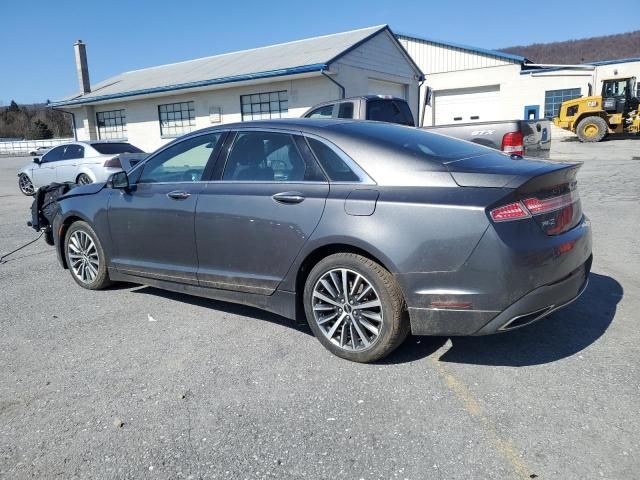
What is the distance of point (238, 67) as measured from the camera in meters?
18.3

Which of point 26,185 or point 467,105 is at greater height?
point 467,105

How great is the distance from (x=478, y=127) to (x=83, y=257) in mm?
5980

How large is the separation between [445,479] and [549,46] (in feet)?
264

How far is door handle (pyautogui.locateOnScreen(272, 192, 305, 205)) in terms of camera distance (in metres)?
3.57

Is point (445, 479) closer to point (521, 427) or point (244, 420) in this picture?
point (521, 427)

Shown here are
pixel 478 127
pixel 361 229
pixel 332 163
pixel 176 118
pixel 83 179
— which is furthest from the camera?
pixel 176 118

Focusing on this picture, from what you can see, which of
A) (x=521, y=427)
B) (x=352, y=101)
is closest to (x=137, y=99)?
(x=352, y=101)

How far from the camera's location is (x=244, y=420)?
283 cm

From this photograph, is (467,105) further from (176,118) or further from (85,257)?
(85,257)

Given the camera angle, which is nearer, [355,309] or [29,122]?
[355,309]

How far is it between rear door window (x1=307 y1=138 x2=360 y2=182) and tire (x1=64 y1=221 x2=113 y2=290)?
104 inches

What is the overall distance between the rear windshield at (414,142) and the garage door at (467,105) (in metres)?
25.7

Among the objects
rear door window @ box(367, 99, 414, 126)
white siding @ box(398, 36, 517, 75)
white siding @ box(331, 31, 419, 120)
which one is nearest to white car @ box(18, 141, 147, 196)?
rear door window @ box(367, 99, 414, 126)

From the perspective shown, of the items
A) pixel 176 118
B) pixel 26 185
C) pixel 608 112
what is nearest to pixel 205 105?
pixel 176 118
